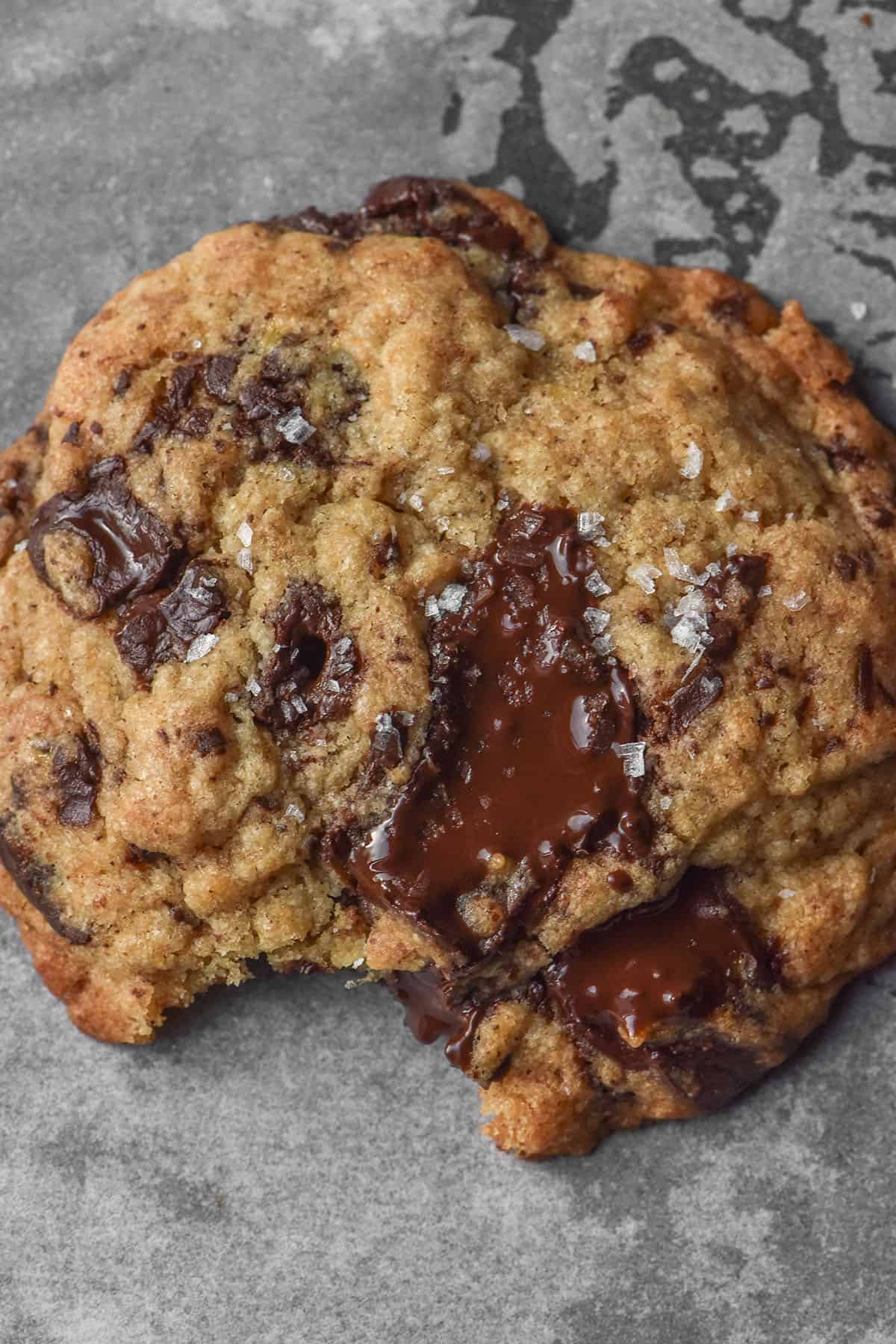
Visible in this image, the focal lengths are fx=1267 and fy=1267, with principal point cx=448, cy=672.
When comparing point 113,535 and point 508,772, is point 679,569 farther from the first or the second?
point 113,535

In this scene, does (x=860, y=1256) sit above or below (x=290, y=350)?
below

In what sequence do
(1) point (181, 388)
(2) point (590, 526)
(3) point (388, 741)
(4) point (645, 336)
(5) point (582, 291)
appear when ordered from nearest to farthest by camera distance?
(3) point (388, 741)
(2) point (590, 526)
(1) point (181, 388)
(4) point (645, 336)
(5) point (582, 291)

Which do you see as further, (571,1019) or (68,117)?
(68,117)

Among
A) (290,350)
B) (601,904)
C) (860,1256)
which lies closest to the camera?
(601,904)

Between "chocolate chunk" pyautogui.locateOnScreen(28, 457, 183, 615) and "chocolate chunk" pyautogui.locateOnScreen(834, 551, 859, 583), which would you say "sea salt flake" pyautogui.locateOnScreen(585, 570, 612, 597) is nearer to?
"chocolate chunk" pyautogui.locateOnScreen(834, 551, 859, 583)

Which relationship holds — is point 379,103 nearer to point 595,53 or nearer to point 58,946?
point 595,53

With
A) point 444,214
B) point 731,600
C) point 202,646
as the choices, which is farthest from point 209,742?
point 444,214

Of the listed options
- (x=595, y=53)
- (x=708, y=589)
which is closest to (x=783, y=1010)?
(x=708, y=589)
